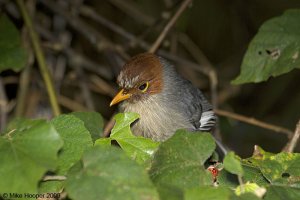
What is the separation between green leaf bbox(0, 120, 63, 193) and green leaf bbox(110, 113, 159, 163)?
1.63ft

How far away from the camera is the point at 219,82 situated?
684 centimetres

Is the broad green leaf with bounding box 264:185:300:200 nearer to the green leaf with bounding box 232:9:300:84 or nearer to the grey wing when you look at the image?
the green leaf with bounding box 232:9:300:84

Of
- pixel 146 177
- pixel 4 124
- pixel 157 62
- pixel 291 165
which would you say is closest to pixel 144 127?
pixel 157 62

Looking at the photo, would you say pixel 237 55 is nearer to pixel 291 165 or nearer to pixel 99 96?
pixel 99 96

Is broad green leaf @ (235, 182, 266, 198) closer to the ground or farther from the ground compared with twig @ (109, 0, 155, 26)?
closer to the ground

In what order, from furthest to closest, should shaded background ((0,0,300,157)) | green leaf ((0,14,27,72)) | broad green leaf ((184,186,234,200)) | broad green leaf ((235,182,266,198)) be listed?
shaded background ((0,0,300,157)) < green leaf ((0,14,27,72)) < broad green leaf ((235,182,266,198)) < broad green leaf ((184,186,234,200))

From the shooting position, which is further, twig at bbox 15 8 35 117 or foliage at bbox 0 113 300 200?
twig at bbox 15 8 35 117

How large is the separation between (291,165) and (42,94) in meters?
3.82

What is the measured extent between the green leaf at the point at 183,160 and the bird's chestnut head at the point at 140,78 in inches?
81.9

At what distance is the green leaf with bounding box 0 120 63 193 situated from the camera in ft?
6.15

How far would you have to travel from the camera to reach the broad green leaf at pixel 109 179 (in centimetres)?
178

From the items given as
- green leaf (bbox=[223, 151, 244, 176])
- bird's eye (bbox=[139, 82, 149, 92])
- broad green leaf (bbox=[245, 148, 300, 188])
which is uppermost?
green leaf (bbox=[223, 151, 244, 176])

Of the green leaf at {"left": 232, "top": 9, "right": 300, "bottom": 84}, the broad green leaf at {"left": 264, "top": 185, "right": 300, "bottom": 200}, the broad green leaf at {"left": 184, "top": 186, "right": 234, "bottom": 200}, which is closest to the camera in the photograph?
the broad green leaf at {"left": 184, "top": 186, "right": 234, "bottom": 200}

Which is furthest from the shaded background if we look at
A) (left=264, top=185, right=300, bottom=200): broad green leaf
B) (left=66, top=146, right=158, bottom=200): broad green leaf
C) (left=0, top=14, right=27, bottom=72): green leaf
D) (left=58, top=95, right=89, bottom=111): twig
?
(left=66, top=146, right=158, bottom=200): broad green leaf
